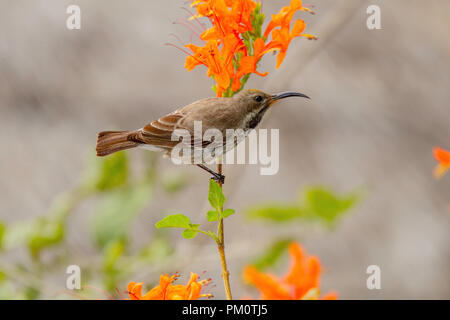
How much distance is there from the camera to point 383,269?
1.93m

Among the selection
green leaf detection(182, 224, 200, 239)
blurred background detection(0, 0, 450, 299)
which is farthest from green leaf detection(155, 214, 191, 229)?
blurred background detection(0, 0, 450, 299)

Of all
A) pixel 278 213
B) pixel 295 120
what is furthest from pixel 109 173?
pixel 295 120

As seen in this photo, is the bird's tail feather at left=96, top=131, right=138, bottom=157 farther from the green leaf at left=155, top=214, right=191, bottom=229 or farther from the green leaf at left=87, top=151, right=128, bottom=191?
the green leaf at left=87, top=151, right=128, bottom=191

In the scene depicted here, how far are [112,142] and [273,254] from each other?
58 centimetres

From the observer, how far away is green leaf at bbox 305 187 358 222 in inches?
41.3

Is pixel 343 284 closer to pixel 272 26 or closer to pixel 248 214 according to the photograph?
pixel 248 214

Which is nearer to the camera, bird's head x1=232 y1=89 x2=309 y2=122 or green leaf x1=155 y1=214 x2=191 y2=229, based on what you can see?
green leaf x1=155 y1=214 x2=191 y2=229

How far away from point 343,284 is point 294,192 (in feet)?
1.24

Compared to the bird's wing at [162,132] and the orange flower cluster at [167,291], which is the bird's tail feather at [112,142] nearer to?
the bird's wing at [162,132]

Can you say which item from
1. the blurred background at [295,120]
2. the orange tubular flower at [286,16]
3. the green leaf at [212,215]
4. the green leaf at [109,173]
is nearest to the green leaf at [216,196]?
the green leaf at [212,215]

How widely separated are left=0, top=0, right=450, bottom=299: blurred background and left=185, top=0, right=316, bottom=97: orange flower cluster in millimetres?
1314

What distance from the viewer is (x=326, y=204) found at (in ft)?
3.44

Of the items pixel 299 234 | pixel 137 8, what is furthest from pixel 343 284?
pixel 137 8

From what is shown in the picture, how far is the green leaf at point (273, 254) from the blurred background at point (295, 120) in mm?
679
